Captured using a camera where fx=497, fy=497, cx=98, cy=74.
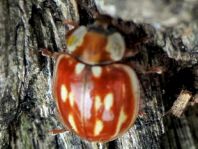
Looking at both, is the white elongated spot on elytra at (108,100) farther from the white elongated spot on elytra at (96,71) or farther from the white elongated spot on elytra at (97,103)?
the white elongated spot on elytra at (96,71)

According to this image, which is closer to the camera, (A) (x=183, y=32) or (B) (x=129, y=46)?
(A) (x=183, y=32)

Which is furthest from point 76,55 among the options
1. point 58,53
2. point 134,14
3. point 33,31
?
point 134,14

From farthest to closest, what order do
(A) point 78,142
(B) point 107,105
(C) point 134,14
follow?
1. (A) point 78,142
2. (B) point 107,105
3. (C) point 134,14

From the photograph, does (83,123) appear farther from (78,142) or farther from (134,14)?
(134,14)

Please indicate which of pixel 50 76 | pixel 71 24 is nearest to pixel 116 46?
pixel 71 24

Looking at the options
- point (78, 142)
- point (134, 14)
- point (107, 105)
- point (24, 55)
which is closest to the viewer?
point (134, 14)

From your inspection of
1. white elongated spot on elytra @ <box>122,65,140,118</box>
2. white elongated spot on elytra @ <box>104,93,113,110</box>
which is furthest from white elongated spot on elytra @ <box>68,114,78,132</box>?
white elongated spot on elytra @ <box>122,65,140,118</box>

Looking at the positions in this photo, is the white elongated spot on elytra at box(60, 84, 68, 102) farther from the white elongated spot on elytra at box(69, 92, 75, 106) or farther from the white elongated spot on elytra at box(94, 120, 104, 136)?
the white elongated spot on elytra at box(94, 120, 104, 136)
